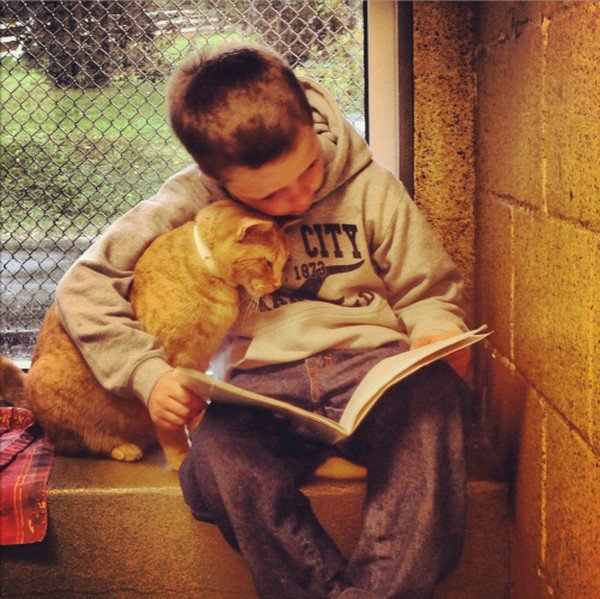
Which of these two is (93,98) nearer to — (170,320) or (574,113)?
(170,320)

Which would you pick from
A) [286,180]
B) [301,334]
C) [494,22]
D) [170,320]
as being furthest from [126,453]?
[494,22]

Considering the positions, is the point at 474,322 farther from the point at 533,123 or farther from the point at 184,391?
the point at 184,391

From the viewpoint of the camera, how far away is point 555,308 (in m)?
1.21

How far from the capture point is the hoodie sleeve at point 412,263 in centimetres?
148

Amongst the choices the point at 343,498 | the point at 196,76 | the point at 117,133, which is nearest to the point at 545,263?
the point at 343,498

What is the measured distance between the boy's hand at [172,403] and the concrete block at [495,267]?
0.64 m

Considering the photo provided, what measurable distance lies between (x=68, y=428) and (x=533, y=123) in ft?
3.53

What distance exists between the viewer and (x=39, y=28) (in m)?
1.89

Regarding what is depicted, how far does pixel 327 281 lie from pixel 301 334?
12 cm

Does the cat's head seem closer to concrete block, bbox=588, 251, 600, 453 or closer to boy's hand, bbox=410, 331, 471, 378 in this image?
boy's hand, bbox=410, 331, 471, 378

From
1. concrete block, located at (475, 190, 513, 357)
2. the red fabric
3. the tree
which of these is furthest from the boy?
the tree

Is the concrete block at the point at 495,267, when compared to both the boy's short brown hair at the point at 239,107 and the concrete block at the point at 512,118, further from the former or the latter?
the boy's short brown hair at the point at 239,107

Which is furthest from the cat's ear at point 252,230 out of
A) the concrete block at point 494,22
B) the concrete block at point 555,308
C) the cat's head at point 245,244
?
the concrete block at point 494,22

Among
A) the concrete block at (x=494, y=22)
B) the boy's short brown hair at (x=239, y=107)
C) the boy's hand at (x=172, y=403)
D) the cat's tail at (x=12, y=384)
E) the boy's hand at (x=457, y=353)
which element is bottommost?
the cat's tail at (x=12, y=384)
